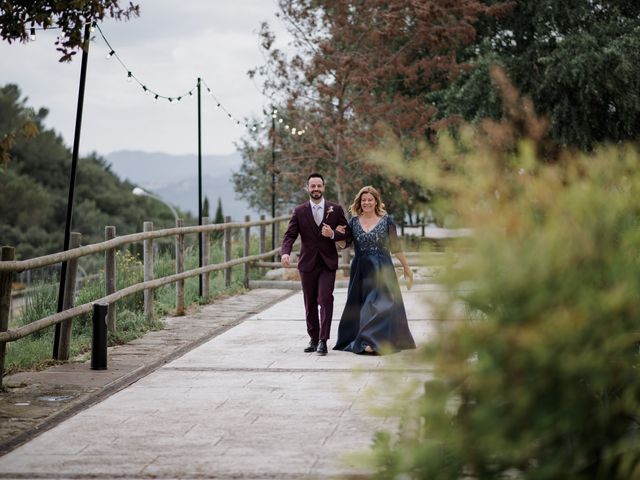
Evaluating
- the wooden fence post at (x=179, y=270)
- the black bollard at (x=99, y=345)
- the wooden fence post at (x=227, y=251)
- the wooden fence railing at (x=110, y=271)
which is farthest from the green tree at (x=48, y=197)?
the black bollard at (x=99, y=345)

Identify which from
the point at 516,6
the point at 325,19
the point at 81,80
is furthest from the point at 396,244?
the point at 516,6

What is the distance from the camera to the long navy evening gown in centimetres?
1256

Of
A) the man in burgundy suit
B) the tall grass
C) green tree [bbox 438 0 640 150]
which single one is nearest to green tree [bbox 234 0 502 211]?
green tree [bbox 438 0 640 150]

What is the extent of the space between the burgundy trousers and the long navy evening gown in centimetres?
23

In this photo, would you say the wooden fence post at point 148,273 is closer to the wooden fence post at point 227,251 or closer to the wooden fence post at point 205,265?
the wooden fence post at point 205,265

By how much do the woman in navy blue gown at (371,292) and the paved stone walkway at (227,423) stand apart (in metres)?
0.32

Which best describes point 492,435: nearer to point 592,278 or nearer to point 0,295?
point 592,278

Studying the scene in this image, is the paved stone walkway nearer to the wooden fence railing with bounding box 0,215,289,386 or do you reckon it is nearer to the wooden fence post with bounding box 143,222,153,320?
the wooden fence railing with bounding box 0,215,289,386

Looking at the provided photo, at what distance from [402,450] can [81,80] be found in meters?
8.72

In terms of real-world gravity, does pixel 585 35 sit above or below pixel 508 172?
above

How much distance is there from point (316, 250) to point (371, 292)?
0.76 m

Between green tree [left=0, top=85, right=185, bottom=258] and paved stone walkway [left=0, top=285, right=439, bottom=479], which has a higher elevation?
green tree [left=0, top=85, right=185, bottom=258]

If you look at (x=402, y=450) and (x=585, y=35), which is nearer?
(x=402, y=450)

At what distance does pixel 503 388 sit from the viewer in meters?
4.25
